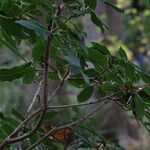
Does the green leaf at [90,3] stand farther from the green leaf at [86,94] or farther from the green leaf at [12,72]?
the green leaf at [86,94]

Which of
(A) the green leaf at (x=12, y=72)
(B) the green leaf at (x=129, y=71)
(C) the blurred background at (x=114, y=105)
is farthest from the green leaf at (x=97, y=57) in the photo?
(C) the blurred background at (x=114, y=105)

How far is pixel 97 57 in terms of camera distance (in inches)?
37.3

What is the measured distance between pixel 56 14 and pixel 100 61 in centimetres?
17

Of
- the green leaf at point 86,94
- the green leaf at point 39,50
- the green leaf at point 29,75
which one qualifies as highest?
the green leaf at point 39,50

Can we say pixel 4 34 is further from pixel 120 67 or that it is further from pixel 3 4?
pixel 120 67

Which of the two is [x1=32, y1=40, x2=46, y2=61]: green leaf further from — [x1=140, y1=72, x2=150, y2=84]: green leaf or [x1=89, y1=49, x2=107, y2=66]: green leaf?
[x1=140, y1=72, x2=150, y2=84]: green leaf

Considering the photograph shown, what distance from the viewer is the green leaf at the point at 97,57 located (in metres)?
0.93

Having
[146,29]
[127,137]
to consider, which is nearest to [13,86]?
[127,137]

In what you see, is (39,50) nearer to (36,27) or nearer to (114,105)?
(36,27)

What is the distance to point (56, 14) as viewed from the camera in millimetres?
834

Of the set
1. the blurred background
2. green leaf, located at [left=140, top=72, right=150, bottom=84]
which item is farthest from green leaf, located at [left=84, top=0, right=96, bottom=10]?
the blurred background

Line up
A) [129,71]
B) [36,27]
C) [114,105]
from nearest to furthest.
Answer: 1. [36,27]
2. [129,71]
3. [114,105]

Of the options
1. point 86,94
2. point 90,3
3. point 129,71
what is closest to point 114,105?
point 86,94

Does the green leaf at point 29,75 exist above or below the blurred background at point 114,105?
above
